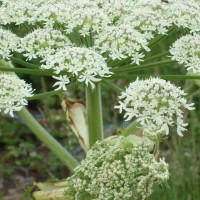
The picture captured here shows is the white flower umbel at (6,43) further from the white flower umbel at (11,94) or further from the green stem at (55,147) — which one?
the green stem at (55,147)

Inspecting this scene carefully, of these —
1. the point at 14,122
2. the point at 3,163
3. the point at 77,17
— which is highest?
the point at 77,17

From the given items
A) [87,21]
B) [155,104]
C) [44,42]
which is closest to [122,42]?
[87,21]

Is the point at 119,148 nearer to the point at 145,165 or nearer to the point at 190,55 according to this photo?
the point at 145,165

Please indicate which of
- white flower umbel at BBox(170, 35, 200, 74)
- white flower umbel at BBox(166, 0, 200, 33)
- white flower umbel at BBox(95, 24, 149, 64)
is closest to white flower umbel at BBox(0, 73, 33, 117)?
white flower umbel at BBox(95, 24, 149, 64)

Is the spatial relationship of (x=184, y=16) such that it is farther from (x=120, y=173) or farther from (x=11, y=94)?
(x=120, y=173)

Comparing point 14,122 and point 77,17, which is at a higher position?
point 77,17

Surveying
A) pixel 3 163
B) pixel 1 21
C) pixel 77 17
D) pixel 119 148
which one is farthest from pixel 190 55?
pixel 3 163

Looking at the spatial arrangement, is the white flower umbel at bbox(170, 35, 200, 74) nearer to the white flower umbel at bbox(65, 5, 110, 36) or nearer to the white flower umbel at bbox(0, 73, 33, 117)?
the white flower umbel at bbox(65, 5, 110, 36)
